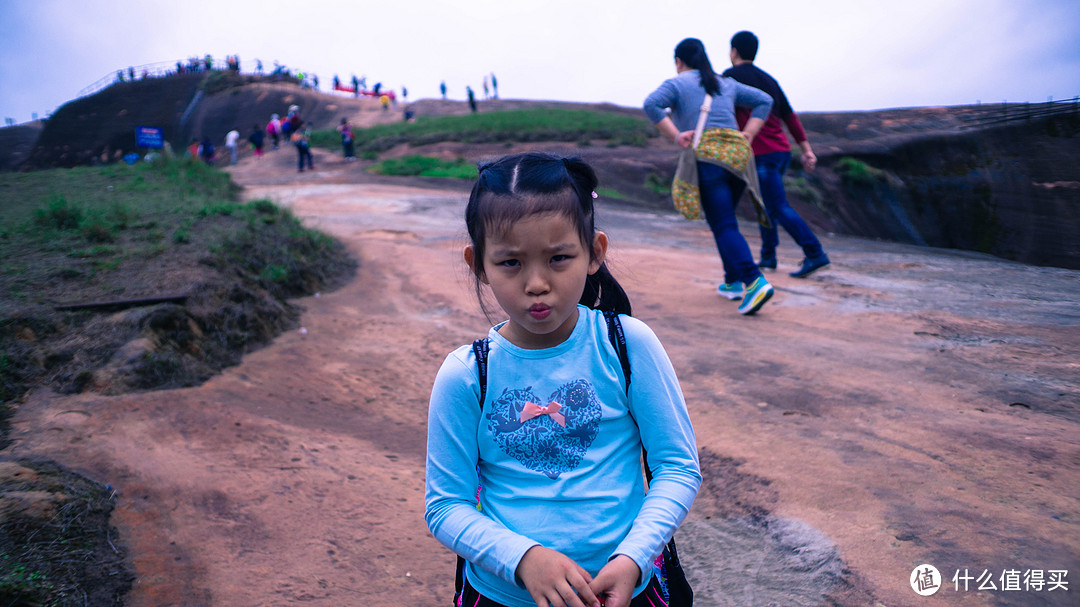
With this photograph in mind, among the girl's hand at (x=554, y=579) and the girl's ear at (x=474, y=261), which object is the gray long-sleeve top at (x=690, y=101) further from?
the girl's hand at (x=554, y=579)

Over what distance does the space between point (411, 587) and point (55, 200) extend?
582 centimetres

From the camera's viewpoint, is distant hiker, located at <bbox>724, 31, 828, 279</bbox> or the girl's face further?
distant hiker, located at <bbox>724, 31, 828, 279</bbox>

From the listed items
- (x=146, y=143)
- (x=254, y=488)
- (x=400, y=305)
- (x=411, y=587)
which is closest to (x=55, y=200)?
(x=400, y=305)

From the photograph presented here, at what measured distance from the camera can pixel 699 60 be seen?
489 centimetres

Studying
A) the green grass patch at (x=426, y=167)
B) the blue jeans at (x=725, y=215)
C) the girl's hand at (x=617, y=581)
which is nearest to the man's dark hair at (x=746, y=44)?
the blue jeans at (x=725, y=215)

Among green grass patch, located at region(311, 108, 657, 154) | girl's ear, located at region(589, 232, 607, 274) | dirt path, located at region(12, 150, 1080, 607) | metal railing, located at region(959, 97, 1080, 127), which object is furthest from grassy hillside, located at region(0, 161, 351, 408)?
green grass patch, located at region(311, 108, 657, 154)

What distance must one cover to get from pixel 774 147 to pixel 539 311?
5.11m

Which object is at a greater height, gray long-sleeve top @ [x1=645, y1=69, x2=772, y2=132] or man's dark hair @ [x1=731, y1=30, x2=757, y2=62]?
man's dark hair @ [x1=731, y1=30, x2=757, y2=62]

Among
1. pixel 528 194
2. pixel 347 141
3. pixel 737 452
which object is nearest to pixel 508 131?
pixel 347 141

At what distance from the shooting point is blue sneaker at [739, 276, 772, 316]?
487cm

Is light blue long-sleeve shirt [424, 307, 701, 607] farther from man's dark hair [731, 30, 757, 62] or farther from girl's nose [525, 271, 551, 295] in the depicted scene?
man's dark hair [731, 30, 757, 62]

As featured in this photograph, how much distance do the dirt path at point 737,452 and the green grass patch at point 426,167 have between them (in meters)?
12.7

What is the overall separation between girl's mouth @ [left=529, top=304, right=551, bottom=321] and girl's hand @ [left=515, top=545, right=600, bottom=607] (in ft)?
1.62

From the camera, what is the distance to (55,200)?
20.5 feet
